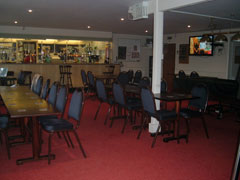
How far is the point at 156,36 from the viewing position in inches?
191

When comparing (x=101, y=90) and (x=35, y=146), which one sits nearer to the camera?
(x=35, y=146)

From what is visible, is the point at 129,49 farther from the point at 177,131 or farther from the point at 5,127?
the point at 5,127

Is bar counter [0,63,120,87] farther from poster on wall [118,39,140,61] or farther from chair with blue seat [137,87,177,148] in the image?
chair with blue seat [137,87,177,148]

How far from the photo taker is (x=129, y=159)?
3.58m

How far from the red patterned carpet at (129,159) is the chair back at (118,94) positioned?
564 millimetres

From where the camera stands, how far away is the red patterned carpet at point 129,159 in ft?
10.2

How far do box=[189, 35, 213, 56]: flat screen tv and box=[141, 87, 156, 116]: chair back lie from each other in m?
6.27

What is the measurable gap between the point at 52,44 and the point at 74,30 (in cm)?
128

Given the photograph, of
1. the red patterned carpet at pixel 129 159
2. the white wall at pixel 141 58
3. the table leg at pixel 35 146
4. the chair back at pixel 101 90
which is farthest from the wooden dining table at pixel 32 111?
the white wall at pixel 141 58

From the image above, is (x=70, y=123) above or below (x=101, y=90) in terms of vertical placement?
below

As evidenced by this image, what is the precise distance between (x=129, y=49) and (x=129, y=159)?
32.0 ft

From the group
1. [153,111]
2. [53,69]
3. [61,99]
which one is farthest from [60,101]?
[53,69]

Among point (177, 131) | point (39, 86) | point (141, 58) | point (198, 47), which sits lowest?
point (177, 131)

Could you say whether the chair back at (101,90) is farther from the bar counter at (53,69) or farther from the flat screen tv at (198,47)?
the flat screen tv at (198,47)
